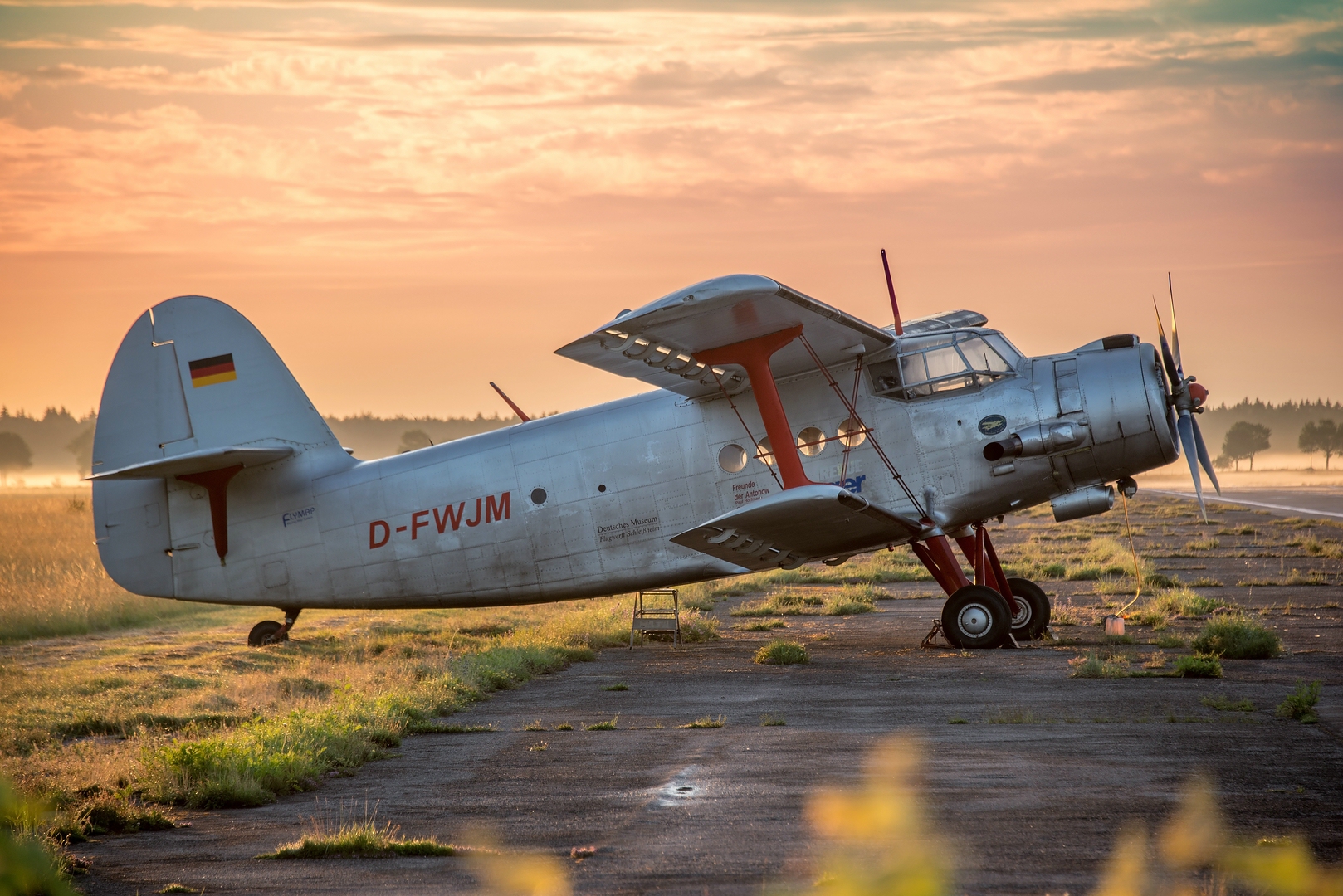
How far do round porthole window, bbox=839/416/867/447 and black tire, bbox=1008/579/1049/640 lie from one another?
3.35 m

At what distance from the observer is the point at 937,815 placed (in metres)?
7.04

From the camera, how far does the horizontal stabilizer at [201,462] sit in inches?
583

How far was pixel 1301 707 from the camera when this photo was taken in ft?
33.1

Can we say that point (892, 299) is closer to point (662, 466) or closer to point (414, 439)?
point (662, 466)

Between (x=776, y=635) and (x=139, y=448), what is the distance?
32.3ft

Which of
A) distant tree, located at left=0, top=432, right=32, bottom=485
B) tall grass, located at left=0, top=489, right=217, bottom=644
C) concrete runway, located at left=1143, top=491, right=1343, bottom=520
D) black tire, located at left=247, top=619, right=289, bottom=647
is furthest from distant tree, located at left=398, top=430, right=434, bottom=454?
black tire, located at left=247, top=619, right=289, bottom=647

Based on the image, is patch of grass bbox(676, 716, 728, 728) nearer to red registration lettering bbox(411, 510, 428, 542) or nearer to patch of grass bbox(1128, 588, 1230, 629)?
red registration lettering bbox(411, 510, 428, 542)

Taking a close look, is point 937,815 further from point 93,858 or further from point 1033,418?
point 1033,418

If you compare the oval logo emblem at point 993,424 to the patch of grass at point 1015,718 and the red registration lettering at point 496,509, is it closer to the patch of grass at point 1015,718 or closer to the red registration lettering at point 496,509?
the patch of grass at point 1015,718

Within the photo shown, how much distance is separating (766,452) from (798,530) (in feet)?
4.34

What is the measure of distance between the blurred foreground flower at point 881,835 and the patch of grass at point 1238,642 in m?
6.62

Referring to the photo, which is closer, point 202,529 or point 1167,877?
point 1167,877

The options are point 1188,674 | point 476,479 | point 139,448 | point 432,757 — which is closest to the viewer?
point 432,757

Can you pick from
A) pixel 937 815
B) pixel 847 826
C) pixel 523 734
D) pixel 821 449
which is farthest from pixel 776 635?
pixel 847 826
